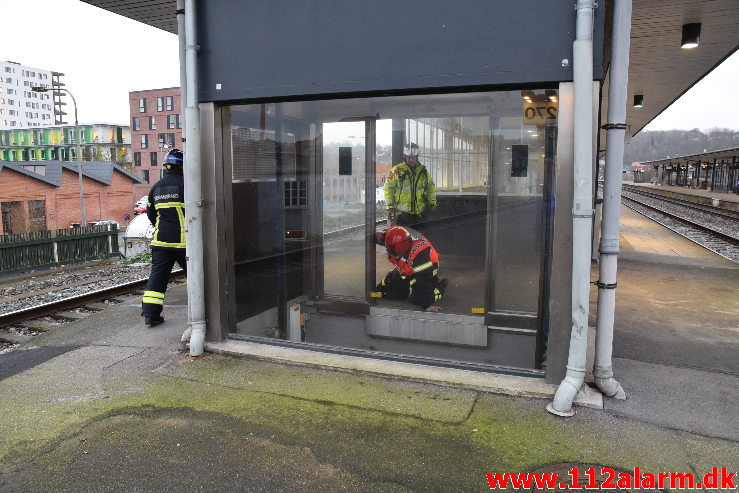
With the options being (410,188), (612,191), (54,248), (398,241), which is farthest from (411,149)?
(54,248)

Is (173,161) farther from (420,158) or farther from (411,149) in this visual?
(420,158)

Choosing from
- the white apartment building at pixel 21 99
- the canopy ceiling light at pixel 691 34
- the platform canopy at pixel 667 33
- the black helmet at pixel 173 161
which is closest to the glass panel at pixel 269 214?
the black helmet at pixel 173 161

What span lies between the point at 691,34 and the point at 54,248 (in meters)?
16.2

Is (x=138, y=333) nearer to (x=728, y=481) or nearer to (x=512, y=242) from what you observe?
(x=512, y=242)

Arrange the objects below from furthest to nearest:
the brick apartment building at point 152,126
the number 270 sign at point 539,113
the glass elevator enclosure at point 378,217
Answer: the brick apartment building at point 152,126
the glass elevator enclosure at point 378,217
the number 270 sign at point 539,113

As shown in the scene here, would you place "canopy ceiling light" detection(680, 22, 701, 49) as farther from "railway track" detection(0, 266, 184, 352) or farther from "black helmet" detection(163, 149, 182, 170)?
"railway track" detection(0, 266, 184, 352)

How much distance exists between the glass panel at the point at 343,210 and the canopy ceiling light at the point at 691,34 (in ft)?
15.6

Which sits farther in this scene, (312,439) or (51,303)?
(51,303)

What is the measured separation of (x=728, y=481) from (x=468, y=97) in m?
3.92

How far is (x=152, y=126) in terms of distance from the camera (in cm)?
7225

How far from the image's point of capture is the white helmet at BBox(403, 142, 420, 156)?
21.4ft

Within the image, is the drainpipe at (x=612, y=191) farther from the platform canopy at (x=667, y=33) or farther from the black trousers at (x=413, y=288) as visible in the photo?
the black trousers at (x=413, y=288)

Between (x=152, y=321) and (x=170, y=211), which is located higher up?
(x=170, y=211)

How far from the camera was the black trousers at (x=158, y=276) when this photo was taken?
579 cm
